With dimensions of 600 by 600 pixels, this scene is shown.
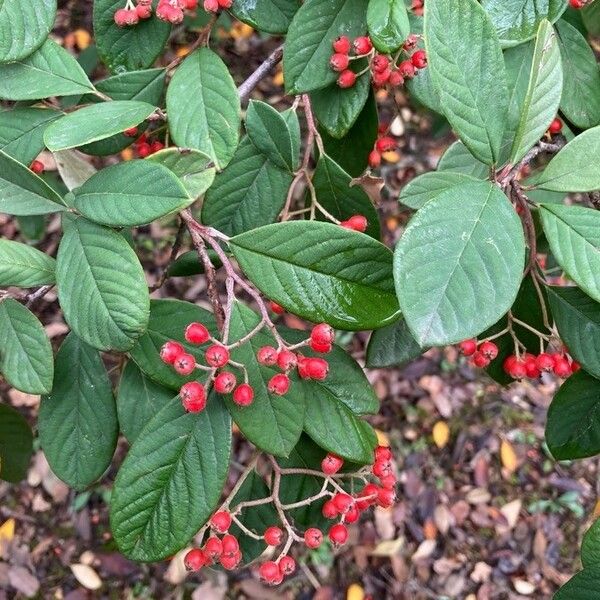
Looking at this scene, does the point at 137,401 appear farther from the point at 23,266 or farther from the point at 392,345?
the point at 392,345

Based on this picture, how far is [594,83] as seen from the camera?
3.91ft

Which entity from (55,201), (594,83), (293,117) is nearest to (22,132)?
(55,201)

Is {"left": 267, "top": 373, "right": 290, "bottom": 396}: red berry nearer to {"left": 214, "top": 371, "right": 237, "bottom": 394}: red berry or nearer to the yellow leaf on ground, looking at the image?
{"left": 214, "top": 371, "right": 237, "bottom": 394}: red berry

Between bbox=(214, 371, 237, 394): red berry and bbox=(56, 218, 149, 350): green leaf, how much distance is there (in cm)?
11

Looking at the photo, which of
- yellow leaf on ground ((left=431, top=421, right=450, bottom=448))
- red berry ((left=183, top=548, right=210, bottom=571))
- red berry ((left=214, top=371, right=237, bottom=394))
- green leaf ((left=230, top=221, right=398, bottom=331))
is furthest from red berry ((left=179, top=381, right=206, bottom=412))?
yellow leaf on ground ((left=431, top=421, right=450, bottom=448))

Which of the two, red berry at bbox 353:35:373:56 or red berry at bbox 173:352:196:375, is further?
red berry at bbox 353:35:373:56

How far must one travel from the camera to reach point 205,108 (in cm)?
100

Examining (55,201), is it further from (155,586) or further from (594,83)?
(155,586)

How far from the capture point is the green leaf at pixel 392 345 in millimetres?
1097

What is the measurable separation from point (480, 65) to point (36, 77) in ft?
2.05

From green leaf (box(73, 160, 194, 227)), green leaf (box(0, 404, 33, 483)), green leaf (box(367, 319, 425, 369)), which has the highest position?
green leaf (box(73, 160, 194, 227))

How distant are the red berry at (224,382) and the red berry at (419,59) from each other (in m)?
0.57

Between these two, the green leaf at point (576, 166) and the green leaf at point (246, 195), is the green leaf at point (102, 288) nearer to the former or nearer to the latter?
the green leaf at point (246, 195)

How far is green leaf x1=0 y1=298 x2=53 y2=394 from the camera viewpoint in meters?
0.92
